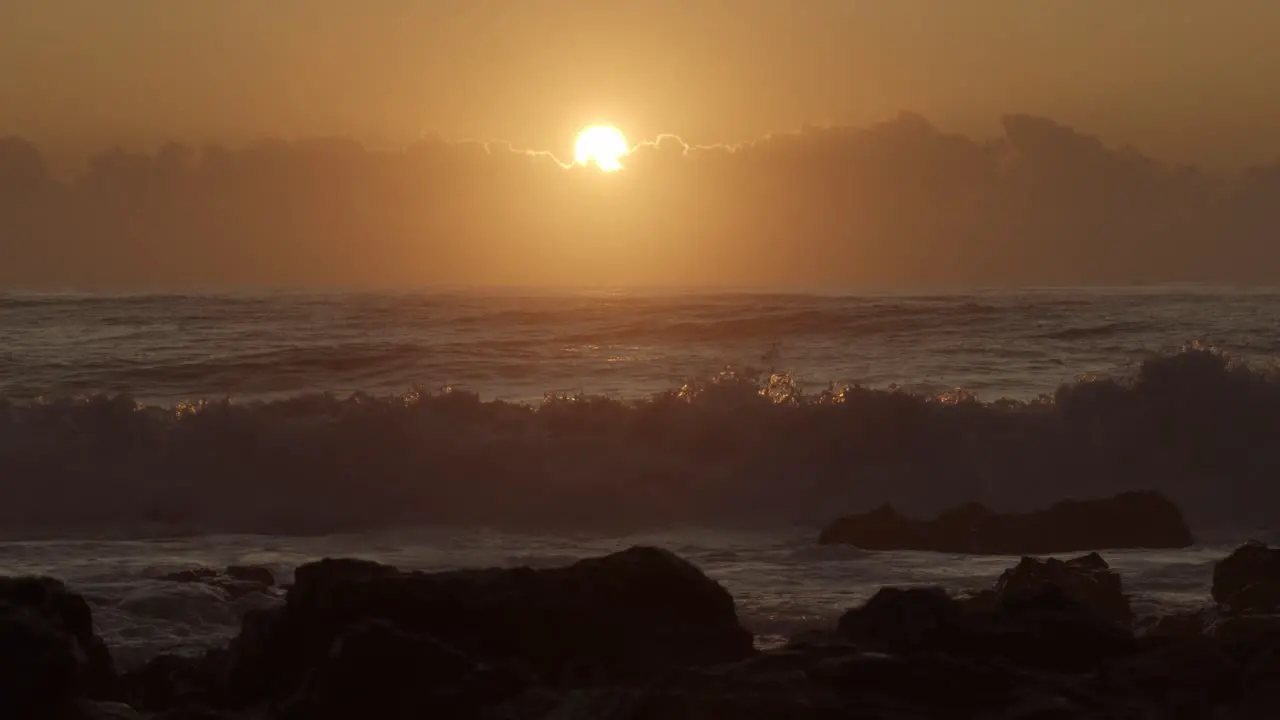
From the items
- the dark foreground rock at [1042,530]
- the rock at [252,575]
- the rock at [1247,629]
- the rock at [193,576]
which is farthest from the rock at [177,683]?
the dark foreground rock at [1042,530]

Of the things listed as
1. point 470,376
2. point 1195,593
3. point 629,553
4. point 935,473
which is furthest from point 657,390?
point 629,553

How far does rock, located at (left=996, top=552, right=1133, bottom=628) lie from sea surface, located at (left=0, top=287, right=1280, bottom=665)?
39 centimetres

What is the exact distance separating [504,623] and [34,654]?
2.16 meters

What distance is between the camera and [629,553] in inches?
272

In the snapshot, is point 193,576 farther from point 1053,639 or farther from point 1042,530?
point 1042,530

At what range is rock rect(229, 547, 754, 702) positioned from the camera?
639cm

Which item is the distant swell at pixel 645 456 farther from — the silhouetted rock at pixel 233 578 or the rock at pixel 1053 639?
the rock at pixel 1053 639

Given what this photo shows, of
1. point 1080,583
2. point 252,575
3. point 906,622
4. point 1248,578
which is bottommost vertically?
point 252,575

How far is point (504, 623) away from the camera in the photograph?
6449 millimetres

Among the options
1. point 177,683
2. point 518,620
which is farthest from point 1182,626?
point 177,683

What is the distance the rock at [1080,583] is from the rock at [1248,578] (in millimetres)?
602

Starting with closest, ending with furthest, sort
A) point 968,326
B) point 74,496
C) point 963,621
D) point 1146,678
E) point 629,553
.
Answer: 1. point 1146,678
2. point 963,621
3. point 629,553
4. point 74,496
5. point 968,326

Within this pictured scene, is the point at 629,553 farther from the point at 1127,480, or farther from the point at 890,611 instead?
the point at 1127,480

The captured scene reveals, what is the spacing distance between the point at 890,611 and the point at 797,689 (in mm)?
1318
